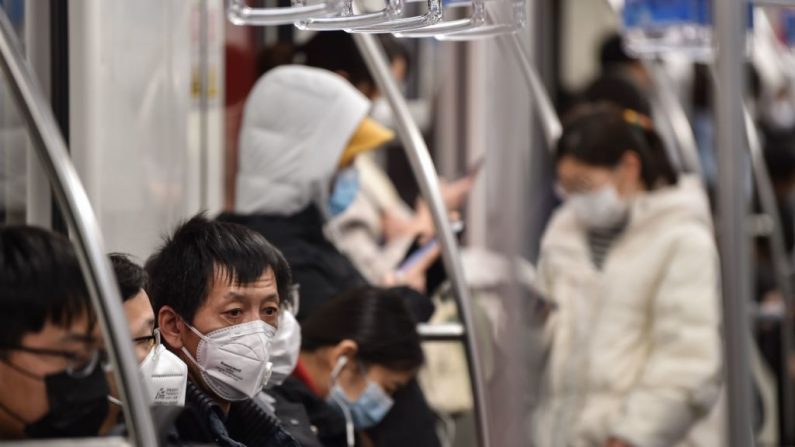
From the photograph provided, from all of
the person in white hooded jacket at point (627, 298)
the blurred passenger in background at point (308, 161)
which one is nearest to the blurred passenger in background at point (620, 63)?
the person in white hooded jacket at point (627, 298)

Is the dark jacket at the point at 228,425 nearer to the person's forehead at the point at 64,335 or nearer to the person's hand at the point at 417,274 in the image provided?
the person's forehead at the point at 64,335

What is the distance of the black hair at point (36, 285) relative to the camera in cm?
179

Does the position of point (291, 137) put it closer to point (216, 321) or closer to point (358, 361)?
point (358, 361)

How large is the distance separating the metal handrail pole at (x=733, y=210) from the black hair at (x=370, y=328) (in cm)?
57

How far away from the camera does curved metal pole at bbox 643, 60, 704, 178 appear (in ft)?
17.3

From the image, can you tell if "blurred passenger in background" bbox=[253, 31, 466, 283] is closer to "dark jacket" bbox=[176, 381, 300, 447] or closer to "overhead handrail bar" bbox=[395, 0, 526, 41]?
"overhead handrail bar" bbox=[395, 0, 526, 41]

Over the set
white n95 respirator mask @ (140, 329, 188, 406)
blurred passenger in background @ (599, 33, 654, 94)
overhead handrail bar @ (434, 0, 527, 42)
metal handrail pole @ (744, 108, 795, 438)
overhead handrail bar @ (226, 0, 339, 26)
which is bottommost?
metal handrail pole @ (744, 108, 795, 438)

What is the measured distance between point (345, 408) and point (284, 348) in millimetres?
423

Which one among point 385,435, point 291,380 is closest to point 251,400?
point 291,380

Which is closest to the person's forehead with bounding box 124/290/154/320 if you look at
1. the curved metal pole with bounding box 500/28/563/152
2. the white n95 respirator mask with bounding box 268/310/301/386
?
the white n95 respirator mask with bounding box 268/310/301/386

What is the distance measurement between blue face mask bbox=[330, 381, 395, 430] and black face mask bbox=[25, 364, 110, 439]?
34.5 inches

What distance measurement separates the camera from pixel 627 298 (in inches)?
151

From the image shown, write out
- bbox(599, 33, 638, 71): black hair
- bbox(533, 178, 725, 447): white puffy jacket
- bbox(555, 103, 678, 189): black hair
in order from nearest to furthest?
bbox(533, 178, 725, 447): white puffy jacket, bbox(555, 103, 678, 189): black hair, bbox(599, 33, 638, 71): black hair

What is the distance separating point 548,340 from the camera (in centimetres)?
391
